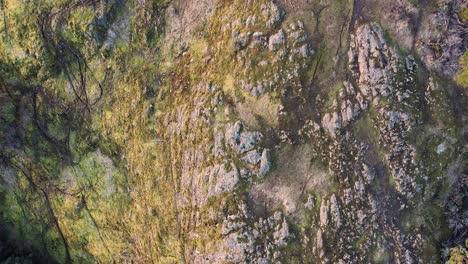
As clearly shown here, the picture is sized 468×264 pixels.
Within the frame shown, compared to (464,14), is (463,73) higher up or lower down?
lower down

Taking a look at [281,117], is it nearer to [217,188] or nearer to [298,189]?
[298,189]

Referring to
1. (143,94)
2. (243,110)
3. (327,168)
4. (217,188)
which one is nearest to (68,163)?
(143,94)

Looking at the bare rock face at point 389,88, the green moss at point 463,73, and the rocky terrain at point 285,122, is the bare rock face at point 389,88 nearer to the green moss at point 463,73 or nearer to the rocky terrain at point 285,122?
the rocky terrain at point 285,122

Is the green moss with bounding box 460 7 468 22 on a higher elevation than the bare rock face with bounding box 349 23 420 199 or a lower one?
higher

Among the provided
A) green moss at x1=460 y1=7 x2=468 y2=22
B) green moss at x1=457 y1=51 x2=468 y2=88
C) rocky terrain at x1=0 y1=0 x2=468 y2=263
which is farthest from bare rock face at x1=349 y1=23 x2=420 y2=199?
green moss at x1=460 y1=7 x2=468 y2=22

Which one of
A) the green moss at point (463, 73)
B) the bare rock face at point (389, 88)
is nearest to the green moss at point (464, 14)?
the green moss at point (463, 73)

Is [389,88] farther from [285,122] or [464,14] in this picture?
[285,122]

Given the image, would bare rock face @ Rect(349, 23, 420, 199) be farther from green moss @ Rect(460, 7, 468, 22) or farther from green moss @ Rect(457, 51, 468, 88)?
green moss @ Rect(460, 7, 468, 22)

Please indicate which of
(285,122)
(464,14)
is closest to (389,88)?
(464,14)

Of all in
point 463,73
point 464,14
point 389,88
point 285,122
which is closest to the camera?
point 464,14
